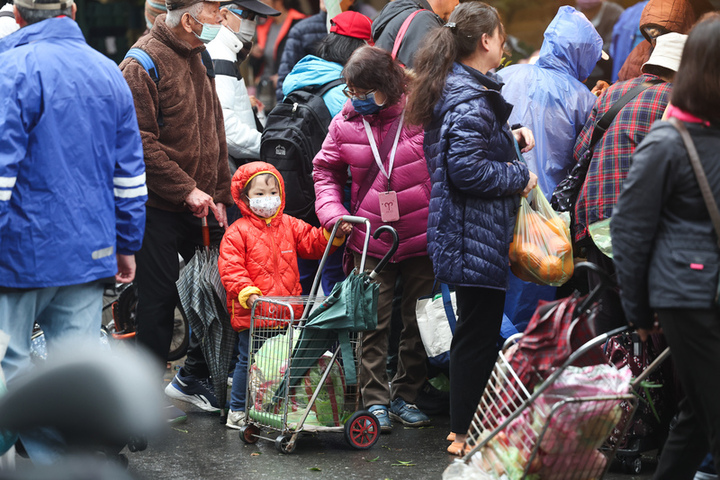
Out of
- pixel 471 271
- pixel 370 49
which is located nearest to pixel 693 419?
pixel 471 271

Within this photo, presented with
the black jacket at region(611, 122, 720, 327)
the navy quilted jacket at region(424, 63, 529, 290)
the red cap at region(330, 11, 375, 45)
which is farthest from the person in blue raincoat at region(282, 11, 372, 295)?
the black jacket at region(611, 122, 720, 327)

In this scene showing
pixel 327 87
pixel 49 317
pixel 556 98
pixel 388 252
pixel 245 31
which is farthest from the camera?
pixel 245 31

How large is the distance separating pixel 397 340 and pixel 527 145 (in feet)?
6.07

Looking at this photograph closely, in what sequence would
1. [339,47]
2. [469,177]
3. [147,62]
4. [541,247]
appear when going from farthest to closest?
[339,47]
[147,62]
[541,247]
[469,177]

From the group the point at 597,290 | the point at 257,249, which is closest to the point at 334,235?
the point at 257,249

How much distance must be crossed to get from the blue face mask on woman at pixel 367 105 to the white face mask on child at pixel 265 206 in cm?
73

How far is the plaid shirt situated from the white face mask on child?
5.88 feet

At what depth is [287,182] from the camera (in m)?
6.44

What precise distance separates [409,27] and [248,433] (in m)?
2.80

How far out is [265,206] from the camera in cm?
575

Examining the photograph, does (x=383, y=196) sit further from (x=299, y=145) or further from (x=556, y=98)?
(x=556, y=98)

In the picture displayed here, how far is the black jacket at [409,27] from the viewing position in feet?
20.7

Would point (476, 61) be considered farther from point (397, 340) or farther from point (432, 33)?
point (397, 340)

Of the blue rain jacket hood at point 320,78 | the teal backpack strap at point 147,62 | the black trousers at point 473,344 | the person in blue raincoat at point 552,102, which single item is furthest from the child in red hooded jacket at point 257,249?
the person in blue raincoat at point 552,102
